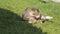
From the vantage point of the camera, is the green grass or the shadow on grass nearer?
the shadow on grass

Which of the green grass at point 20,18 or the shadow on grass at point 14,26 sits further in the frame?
the green grass at point 20,18

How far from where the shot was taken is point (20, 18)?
6836 millimetres

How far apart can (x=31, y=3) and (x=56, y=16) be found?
1.57 metres

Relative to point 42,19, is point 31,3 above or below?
above

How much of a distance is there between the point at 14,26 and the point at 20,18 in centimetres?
96

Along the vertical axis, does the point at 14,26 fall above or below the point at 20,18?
below

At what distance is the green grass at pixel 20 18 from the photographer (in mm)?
5767

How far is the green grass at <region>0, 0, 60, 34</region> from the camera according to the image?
5.77m

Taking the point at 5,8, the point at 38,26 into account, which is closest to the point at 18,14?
the point at 5,8

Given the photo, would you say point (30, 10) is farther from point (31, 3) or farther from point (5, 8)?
point (31, 3)

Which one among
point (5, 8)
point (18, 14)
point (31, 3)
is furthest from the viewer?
point (31, 3)

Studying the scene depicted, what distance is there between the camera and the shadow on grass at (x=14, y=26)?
18.3ft

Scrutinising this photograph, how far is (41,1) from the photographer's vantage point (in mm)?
8930

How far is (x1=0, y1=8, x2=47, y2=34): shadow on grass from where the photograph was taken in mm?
5582
